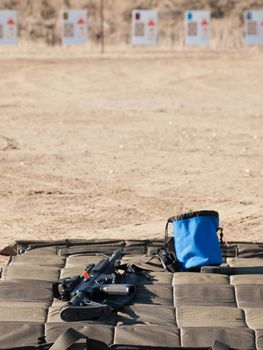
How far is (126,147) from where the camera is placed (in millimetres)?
14188

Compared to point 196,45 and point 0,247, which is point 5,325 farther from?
point 196,45

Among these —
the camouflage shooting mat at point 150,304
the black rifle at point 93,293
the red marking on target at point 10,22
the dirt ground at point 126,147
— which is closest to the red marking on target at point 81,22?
the red marking on target at point 10,22

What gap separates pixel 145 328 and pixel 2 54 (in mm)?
20220

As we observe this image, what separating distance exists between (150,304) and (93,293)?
395 mm

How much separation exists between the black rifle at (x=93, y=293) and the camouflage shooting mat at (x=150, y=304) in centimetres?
5

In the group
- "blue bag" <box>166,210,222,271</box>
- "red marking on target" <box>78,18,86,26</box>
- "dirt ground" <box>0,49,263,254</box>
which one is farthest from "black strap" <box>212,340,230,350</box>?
"red marking on target" <box>78,18,86,26</box>

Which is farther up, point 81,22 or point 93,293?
point 93,293

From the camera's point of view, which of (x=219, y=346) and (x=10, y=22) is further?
(x=10, y=22)

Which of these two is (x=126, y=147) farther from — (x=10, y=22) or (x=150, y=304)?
(x=10, y=22)

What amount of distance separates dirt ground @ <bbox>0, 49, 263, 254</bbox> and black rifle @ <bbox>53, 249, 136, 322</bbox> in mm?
2823

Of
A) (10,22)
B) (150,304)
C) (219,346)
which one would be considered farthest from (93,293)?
(10,22)

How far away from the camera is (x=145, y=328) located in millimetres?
6406

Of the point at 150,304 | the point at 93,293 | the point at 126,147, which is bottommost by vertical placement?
the point at 126,147

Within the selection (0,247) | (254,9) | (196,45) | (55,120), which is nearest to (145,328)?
(0,247)
